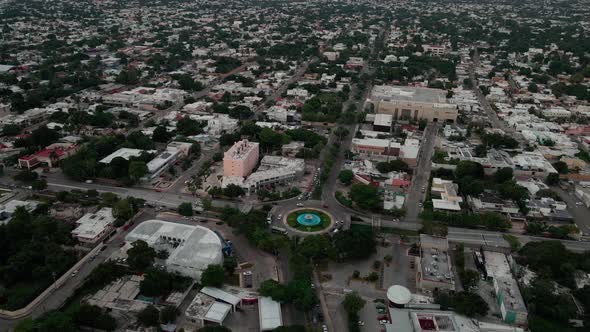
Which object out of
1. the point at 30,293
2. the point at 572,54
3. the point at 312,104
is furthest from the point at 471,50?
the point at 30,293

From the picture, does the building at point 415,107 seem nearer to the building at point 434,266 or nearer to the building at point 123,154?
the building at point 434,266

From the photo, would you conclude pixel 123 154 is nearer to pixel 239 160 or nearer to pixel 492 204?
pixel 239 160

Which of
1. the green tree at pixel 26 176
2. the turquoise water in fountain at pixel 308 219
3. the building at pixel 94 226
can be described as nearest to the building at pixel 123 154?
the green tree at pixel 26 176

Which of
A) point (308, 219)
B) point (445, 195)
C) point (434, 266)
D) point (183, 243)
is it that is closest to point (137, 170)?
point (183, 243)

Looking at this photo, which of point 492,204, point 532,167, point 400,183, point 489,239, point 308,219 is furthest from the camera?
point 532,167

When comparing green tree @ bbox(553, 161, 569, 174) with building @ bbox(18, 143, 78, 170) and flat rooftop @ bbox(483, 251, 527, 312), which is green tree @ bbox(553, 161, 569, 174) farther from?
building @ bbox(18, 143, 78, 170)

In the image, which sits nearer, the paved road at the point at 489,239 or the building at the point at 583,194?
the paved road at the point at 489,239

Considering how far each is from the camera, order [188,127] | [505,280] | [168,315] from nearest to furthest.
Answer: [168,315], [505,280], [188,127]
